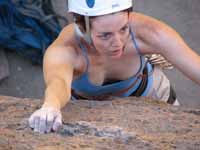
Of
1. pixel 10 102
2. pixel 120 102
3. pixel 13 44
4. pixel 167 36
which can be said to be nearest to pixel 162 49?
pixel 167 36

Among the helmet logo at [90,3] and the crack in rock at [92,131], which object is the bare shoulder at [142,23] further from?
the crack in rock at [92,131]

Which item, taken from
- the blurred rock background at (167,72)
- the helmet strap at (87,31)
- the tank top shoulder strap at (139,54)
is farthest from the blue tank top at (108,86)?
the blurred rock background at (167,72)

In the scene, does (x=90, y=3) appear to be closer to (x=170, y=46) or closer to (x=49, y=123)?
(x=170, y=46)

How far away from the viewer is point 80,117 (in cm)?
179

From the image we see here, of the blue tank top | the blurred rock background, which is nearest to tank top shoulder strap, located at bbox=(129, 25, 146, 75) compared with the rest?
the blue tank top

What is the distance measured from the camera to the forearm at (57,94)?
1727 millimetres

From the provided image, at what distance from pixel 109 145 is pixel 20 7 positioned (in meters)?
2.22

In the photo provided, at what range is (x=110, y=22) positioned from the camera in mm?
1844

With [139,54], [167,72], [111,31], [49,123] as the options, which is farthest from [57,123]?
[167,72]

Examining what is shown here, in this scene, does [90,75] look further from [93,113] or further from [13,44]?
[13,44]

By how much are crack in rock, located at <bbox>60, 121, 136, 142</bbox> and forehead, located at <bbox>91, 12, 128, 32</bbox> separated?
1.03 feet

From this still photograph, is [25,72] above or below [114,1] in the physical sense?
below

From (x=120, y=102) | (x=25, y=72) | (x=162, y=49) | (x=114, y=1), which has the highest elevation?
(x=114, y=1)

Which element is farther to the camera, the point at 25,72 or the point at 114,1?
the point at 25,72
